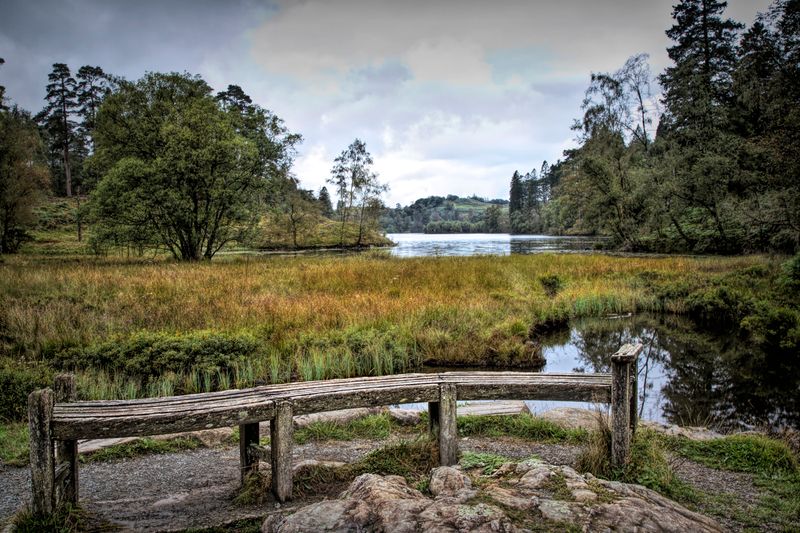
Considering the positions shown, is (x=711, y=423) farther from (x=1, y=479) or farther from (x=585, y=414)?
(x=1, y=479)

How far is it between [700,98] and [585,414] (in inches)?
1348

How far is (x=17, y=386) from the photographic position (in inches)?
285

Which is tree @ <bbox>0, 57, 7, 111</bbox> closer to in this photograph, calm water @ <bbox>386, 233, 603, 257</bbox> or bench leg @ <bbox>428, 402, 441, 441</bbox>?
calm water @ <bbox>386, 233, 603, 257</bbox>

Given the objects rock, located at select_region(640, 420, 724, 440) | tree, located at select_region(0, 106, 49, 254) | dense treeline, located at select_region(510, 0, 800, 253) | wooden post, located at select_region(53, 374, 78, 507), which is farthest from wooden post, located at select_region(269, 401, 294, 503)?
tree, located at select_region(0, 106, 49, 254)

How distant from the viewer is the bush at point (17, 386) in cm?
696

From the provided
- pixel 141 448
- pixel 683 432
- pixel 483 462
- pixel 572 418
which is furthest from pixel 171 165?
pixel 683 432

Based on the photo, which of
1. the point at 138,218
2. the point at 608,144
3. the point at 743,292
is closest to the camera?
the point at 743,292

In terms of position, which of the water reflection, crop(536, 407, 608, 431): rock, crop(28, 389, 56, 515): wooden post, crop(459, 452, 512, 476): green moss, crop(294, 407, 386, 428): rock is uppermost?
crop(28, 389, 56, 515): wooden post

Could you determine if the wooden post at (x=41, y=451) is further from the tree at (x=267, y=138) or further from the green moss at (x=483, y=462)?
the tree at (x=267, y=138)

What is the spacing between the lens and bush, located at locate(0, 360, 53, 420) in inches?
274

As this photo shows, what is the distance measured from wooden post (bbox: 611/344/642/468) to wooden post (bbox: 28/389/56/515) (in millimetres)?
4944

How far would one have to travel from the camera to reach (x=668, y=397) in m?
9.07

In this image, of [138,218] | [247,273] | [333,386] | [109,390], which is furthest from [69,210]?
[333,386]

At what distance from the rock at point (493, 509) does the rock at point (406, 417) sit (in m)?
3.18
